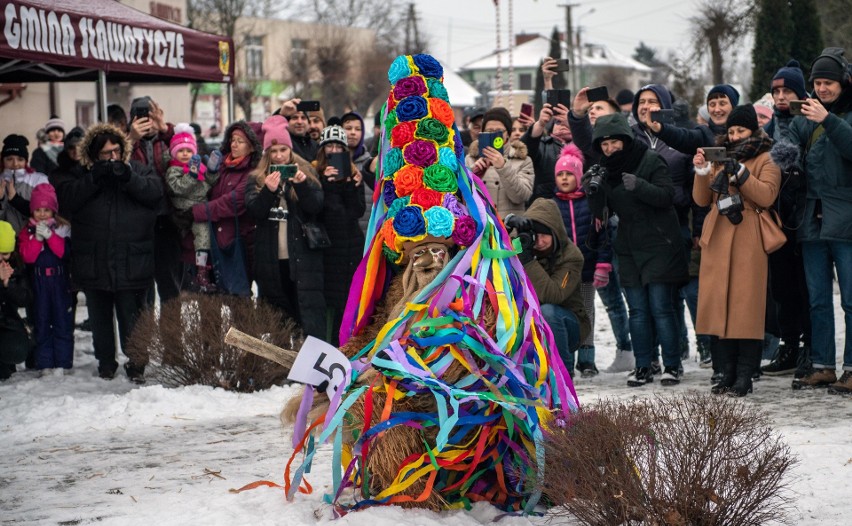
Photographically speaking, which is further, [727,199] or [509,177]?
[509,177]

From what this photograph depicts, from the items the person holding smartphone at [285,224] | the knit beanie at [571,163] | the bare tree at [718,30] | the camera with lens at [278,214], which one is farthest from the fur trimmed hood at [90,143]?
the bare tree at [718,30]

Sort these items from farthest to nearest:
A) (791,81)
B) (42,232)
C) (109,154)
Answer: (42,232) < (109,154) < (791,81)

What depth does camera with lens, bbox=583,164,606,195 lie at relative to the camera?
8.40m

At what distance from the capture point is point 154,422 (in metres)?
7.61

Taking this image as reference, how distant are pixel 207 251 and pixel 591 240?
3.08m

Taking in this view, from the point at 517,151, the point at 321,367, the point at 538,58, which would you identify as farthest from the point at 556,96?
the point at 538,58

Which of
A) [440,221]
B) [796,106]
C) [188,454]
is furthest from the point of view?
[796,106]

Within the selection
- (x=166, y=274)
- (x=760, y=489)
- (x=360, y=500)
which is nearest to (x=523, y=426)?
(x=360, y=500)

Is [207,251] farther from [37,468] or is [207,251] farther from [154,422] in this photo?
[37,468]

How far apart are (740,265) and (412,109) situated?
10.1ft

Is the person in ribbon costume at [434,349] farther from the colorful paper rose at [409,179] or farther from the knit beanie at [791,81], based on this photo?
the knit beanie at [791,81]

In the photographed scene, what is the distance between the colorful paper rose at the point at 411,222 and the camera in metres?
5.61

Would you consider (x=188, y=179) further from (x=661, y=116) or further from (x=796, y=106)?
(x=796, y=106)

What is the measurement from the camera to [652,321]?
8.65 m
